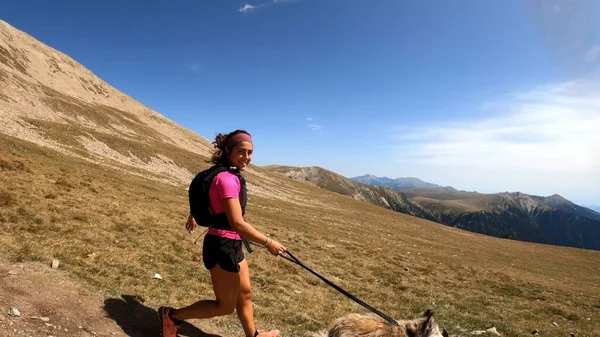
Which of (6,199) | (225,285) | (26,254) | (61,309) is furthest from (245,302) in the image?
(6,199)

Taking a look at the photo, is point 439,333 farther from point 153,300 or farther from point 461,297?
point 461,297

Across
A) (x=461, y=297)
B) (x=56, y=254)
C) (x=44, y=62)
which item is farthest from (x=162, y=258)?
(x=44, y=62)

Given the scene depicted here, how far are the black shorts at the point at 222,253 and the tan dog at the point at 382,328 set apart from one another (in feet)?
6.92

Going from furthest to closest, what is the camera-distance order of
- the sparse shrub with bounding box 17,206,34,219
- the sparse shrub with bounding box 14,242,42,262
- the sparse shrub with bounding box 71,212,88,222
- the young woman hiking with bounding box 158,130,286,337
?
the sparse shrub with bounding box 71,212,88,222 → the sparse shrub with bounding box 17,206,34,219 → the sparse shrub with bounding box 14,242,42,262 → the young woman hiking with bounding box 158,130,286,337

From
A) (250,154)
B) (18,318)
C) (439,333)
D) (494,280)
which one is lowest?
(494,280)

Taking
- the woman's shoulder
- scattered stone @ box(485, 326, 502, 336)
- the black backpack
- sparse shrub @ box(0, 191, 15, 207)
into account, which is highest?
the woman's shoulder

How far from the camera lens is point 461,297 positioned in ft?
61.9

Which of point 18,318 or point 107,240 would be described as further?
point 107,240

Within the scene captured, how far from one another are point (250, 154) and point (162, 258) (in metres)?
8.43

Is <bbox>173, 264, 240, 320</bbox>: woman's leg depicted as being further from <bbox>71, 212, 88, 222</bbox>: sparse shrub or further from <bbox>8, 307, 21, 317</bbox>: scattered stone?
<bbox>71, 212, 88, 222</bbox>: sparse shrub

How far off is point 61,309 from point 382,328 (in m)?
6.21

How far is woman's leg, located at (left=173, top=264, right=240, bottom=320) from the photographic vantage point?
20.2ft

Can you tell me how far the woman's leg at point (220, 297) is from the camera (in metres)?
6.16

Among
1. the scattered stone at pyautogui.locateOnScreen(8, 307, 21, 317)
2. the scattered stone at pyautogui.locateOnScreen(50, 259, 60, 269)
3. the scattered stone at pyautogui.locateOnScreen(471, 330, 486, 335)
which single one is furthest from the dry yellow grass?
the scattered stone at pyautogui.locateOnScreen(8, 307, 21, 317)
